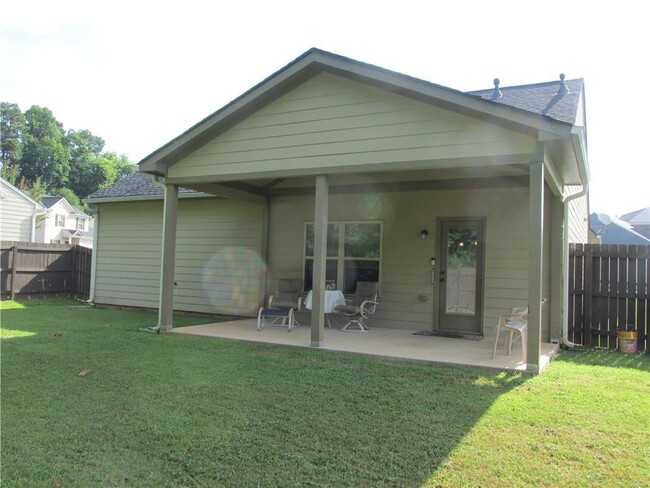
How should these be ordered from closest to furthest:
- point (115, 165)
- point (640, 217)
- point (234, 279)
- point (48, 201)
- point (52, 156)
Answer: point (234, 279) < point (640, 217) < point (48, 201) < point (52, 156) < point (115, 165)

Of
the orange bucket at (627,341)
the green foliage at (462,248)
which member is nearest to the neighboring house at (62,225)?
the green foliage at (462,248)

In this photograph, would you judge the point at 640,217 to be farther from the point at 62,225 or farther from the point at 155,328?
the point at 62,225

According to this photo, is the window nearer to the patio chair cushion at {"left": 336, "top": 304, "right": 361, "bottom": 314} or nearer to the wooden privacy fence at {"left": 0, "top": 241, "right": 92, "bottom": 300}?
the patio chair cushion at {"left": 336, "top": 304, "right": 361, "bottom": 314}

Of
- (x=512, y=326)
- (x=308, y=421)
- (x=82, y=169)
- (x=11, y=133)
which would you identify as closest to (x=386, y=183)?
(x=512, y=326)

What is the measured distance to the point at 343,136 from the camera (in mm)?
5938

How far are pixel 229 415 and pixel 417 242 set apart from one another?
201 inches

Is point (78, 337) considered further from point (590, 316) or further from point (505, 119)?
point (590, 316)

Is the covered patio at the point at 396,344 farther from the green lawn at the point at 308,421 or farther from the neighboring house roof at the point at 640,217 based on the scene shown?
the neighboring house roof at the point at 640,217

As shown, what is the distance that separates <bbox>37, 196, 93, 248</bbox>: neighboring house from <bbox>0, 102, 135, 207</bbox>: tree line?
16.9m

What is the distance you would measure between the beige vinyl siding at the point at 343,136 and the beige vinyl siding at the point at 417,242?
7.85 feet

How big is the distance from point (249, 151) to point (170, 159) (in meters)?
1.41

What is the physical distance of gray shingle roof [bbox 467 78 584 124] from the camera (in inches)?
240

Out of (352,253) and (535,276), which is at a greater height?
(352,253)

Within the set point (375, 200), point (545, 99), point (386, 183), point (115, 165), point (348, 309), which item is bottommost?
point (348, 309)
